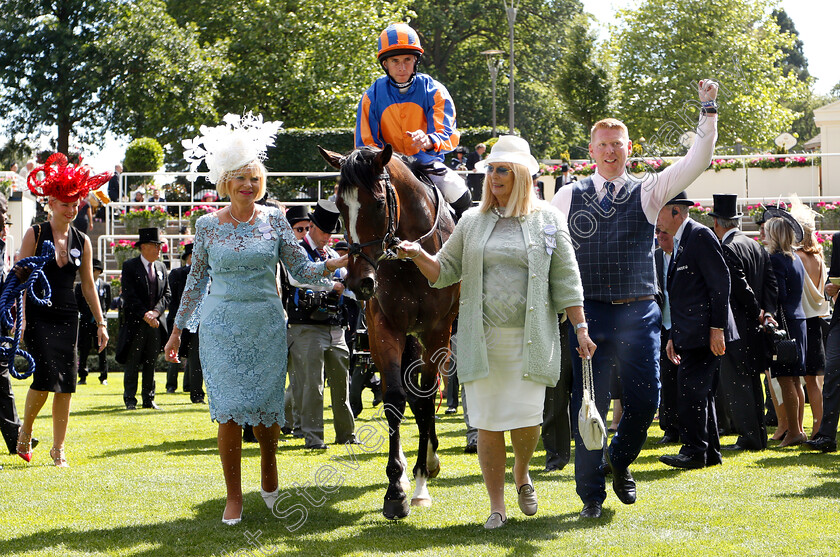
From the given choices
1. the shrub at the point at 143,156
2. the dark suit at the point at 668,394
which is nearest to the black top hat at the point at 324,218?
the dark suit at the point at 668,394

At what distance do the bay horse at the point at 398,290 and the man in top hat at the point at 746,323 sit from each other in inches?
125

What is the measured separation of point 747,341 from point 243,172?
5123 millimetres

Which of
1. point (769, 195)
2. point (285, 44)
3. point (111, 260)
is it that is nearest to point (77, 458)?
point (111, 260)

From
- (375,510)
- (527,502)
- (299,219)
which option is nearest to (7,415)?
(299,219)

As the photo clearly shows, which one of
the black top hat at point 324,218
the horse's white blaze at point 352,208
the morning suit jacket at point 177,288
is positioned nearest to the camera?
the horse's white blaze at point 352,208

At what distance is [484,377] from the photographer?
17.5ft

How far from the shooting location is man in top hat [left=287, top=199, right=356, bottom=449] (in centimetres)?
893

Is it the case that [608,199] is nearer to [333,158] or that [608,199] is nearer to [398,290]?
[398,290]

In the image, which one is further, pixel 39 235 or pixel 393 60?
pixel 39 235

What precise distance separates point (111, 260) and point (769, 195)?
1629 cm

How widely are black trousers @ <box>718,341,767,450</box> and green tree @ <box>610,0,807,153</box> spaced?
24.9 m

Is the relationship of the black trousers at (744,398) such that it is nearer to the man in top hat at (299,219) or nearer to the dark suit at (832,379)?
the dark suit at (832,379)

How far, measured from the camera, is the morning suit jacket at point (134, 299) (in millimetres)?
13062

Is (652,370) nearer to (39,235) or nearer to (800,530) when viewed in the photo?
(800,530)
